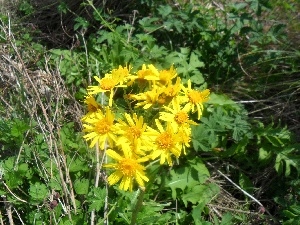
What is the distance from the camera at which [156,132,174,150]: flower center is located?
6.02ft

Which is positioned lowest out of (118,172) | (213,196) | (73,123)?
(213,196)

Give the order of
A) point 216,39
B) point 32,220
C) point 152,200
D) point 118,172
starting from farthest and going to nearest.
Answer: point 216,39 → point 152,200 → point 32,220 → point 118,172

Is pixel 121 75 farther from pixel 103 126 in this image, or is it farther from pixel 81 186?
pixel 81 186

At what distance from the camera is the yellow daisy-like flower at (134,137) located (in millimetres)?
1819

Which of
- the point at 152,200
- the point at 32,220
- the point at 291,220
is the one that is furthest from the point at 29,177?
the point at 291,220

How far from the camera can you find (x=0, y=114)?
2875mm

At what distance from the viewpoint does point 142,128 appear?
1831 mm

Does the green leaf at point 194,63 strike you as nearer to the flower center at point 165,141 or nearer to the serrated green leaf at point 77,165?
the serrated green leaf at point 77,165

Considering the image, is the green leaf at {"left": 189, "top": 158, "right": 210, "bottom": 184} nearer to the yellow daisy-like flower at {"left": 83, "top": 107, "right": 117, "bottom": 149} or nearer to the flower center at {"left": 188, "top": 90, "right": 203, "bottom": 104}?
the flower center at {"left": 188, "top": 90, "right": 203, "bottom": 104}

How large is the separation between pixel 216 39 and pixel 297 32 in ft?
2.08

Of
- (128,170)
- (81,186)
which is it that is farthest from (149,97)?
(81,186)

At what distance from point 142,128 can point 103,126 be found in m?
0.18

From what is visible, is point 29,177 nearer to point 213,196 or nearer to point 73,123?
point 73,123

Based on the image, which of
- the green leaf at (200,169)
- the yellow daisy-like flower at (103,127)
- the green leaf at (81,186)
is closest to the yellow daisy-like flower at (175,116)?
the yellow daisy-like flower at (103,127)
